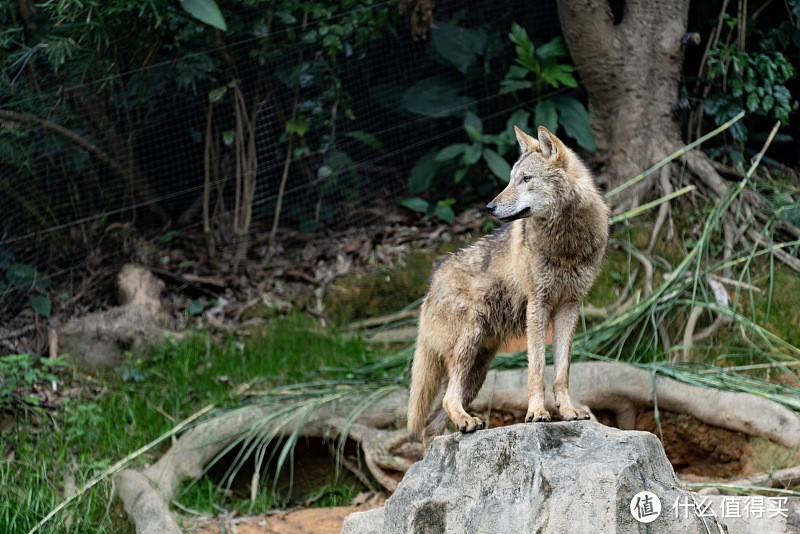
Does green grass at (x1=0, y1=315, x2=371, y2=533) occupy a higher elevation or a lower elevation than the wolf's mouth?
lower

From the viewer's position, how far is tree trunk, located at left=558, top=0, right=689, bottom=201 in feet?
27.0

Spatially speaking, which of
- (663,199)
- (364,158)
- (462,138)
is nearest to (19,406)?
(364,158)

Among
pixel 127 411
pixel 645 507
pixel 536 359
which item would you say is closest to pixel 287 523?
pixel 127 411

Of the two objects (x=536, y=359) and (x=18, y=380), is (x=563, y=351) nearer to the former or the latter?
(x=536, y=359)

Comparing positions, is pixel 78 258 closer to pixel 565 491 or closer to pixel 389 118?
pixel 389 118

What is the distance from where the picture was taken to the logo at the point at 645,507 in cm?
364

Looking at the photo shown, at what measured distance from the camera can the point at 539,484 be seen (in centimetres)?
382

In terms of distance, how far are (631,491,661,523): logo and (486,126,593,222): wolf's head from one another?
146 cm

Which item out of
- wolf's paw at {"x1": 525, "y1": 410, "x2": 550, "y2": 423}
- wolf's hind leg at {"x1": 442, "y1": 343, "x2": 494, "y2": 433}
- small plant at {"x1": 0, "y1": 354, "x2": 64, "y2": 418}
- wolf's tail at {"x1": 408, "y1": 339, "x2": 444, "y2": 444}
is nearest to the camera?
wolf's paw at {"x1": 525, "y1": 410, "x2": 550, "y2": 423}

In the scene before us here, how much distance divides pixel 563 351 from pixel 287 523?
Answer: 8.41 feet

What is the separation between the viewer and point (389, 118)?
8.62 meters

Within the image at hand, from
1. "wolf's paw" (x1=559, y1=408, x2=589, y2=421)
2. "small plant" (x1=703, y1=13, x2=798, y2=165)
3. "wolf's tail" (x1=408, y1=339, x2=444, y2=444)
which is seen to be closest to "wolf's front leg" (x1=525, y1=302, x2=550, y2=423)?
"wolf's paw" (x1=559, y1=408, x2=589, y2=421)

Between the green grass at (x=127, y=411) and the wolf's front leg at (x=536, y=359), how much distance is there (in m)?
2.63

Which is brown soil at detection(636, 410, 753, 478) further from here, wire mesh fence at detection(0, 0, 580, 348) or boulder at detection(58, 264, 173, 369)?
boulder at detection(58, 264, 173, 369)
